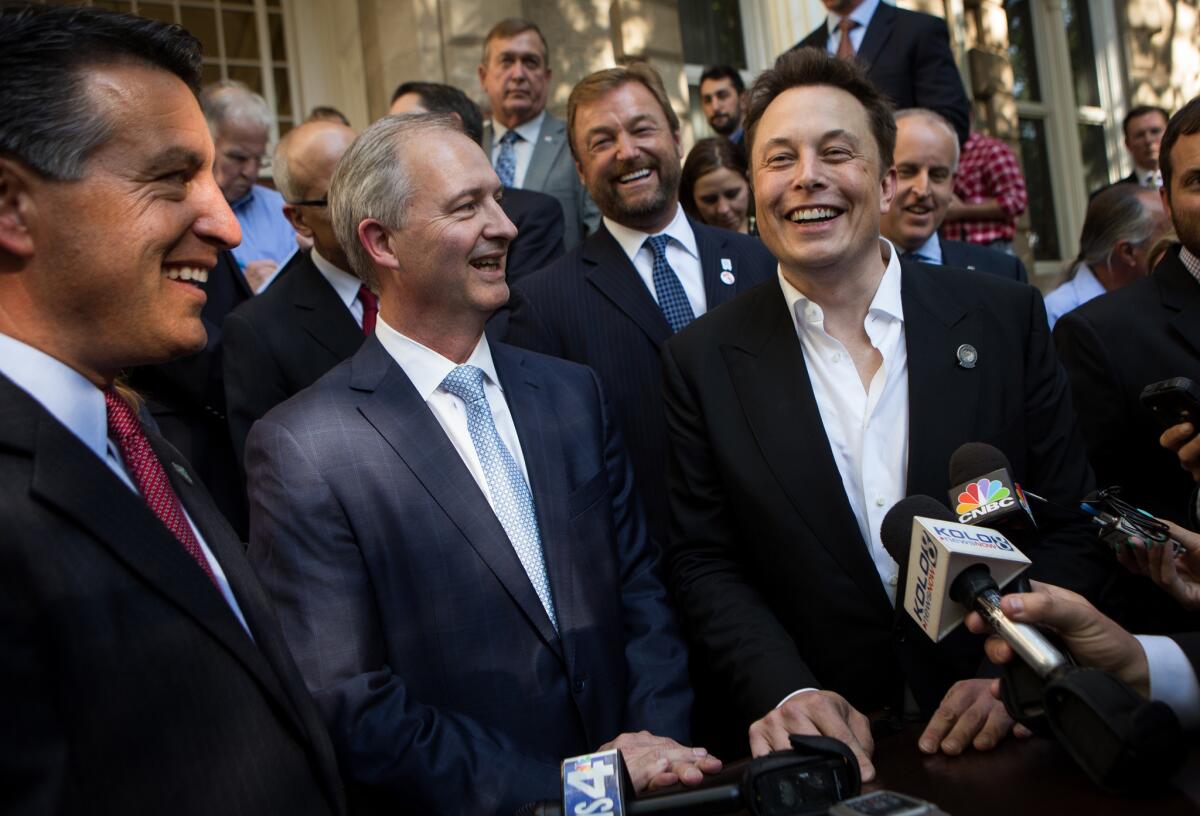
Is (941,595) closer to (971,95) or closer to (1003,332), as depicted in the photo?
(1003,332)

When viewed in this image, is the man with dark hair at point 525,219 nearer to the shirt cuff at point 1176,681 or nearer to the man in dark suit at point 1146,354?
the man in dark suit at point 1146,354

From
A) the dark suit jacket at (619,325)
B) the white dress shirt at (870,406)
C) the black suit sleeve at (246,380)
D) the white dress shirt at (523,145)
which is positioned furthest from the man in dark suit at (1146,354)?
the white dress shirt at (523,145)

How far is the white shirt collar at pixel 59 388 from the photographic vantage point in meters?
1.63

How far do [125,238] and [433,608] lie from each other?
126cm

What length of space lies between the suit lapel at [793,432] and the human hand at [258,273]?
2.87 metres

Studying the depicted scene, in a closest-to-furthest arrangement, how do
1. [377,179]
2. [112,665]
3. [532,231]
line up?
[112,665]
[377,179]
[532,231]

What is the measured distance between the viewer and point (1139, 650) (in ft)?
6.54

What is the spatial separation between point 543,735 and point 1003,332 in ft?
5.21

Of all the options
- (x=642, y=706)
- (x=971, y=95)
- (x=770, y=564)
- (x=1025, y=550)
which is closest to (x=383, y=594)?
(x=642, y=706)

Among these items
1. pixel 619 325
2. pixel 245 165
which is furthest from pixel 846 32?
pixel 245 165

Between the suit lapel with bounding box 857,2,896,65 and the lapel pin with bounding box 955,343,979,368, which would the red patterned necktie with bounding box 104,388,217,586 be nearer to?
the lapel pin with bounding box 955,343,979,368

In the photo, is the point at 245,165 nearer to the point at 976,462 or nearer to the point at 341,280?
the point at 341,280

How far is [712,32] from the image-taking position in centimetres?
984

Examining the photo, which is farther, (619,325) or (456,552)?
(619,325)
